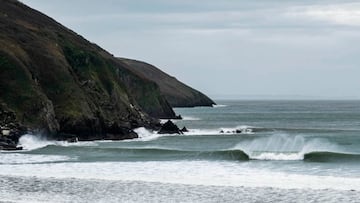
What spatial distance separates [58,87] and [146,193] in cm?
4652

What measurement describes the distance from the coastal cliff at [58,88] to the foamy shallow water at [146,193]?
3076cm

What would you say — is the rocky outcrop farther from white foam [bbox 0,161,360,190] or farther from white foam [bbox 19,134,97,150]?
white foam [bbox 0,161,360,190]

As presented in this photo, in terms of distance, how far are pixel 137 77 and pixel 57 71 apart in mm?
53657

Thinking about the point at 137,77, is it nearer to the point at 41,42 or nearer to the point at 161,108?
the point at 161,108

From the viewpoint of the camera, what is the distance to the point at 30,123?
6231cm

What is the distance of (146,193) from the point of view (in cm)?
2903

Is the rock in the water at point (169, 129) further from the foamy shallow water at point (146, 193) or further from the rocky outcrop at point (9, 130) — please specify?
the foamy shallow water at point (146, 193)

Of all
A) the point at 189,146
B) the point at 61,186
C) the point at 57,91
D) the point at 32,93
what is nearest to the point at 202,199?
the point at 61,186

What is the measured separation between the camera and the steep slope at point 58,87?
2562 inches

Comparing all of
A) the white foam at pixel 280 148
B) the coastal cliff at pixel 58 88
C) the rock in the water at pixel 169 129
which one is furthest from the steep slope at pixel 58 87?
the white foam at pixel 280 148

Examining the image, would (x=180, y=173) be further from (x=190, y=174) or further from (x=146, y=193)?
(x=146, y=193)

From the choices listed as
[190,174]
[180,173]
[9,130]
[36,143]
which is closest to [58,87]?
[36,143]

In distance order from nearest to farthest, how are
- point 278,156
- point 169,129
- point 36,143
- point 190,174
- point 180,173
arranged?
point 190,174 < point 180,173 < point 278,156 < point 36,143 < point 169,129

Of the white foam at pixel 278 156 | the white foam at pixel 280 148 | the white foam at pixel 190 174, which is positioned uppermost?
the white foam at pixel 280 148
